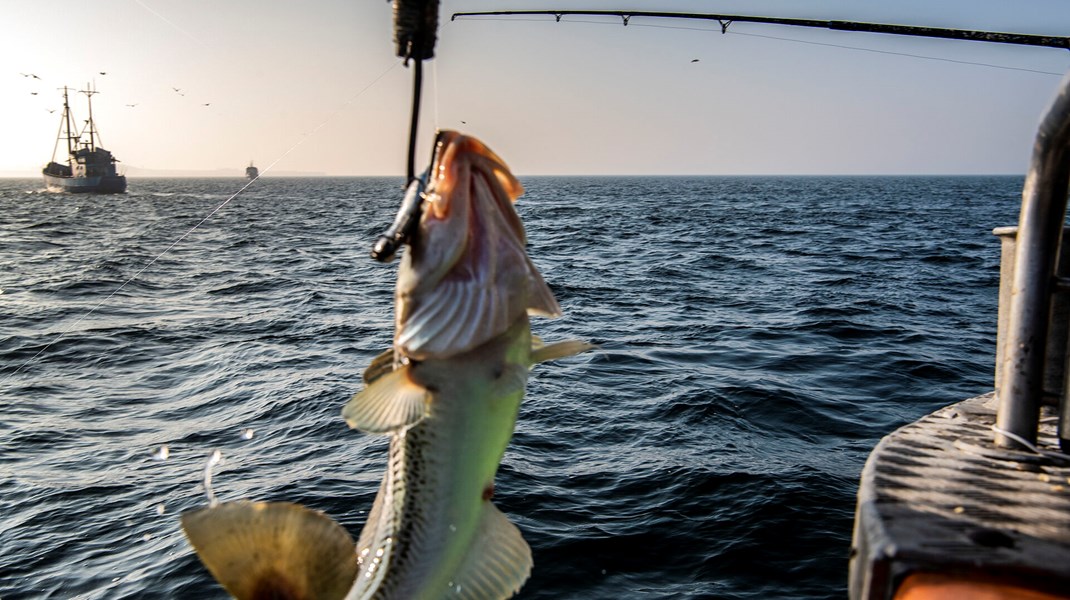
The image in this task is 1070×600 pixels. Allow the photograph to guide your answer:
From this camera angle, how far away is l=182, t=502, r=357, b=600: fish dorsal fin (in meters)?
2.74

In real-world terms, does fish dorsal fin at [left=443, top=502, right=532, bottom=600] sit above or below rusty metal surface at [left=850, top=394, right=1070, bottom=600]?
below

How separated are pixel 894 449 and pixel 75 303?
24.3 metres

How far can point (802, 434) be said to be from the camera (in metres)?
11.0

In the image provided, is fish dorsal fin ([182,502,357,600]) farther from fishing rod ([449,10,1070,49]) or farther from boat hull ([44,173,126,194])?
boat hull ([44,173,126,194])

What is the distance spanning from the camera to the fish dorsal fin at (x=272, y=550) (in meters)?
2.74

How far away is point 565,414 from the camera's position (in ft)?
39.2

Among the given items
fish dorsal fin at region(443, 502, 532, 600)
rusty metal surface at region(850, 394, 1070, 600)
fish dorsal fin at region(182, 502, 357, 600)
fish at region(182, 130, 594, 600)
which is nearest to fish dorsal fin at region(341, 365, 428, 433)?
fish at region(182, 130, 594, 600)

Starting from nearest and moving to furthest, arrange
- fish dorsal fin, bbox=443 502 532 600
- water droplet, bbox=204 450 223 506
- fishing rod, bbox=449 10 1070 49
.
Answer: fish dorsal fin, bbox=443 502 532 600
water droplet, bbox=204 450 223 506
fishing rod, bbox=449 10 1070 49

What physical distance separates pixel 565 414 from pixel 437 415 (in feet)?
30.4

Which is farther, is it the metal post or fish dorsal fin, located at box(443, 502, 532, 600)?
the metal post

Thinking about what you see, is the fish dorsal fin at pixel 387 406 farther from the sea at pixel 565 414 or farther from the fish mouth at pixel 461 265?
the sea at pixel 565 414

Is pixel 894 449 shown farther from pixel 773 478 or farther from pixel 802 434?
pixel 802 434

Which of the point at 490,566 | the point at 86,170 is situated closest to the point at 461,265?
the point at 490,566

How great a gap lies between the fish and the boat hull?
5006 inches
